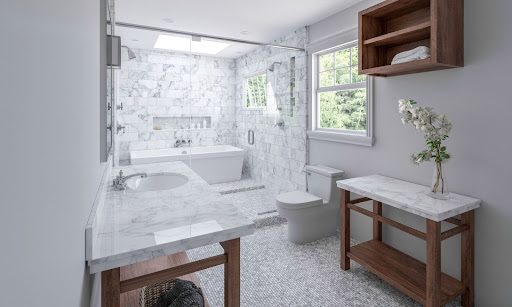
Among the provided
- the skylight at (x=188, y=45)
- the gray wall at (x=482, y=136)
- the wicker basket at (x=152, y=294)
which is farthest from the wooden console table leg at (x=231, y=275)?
the skylight at (x=188, y=45)

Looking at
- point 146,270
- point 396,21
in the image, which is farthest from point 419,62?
point 146,270

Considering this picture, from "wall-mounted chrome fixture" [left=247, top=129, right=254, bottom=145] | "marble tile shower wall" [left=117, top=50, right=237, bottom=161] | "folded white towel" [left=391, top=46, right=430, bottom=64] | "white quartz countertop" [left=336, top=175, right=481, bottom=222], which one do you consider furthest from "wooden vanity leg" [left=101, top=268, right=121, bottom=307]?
"wall-mounted chrome fixture" [left=247, top=129, right=254, bottom=145]

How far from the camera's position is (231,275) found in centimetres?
143

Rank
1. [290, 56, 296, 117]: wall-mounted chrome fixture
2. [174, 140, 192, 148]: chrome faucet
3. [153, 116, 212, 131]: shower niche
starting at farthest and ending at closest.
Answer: [174, 140, 192, 148]: chrome faucet < [153, 116, 212, 131]: shower niche < [290, 56, 296, 117]: wall-mounted chrome fixture

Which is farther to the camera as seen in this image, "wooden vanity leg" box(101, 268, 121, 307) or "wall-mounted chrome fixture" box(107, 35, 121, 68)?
"wall-mounted chrome fixture" box(107, 35, 121, 68)

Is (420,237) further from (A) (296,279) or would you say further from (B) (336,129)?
(B) (336,129)

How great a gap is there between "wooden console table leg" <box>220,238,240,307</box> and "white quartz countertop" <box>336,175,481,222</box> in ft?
4.51

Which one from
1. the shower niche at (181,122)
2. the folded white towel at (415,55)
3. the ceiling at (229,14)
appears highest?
the ceiling at (229,14)

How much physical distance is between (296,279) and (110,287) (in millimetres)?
1749

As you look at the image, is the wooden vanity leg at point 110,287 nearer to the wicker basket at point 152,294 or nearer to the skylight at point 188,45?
the wicker basket at point 152,294

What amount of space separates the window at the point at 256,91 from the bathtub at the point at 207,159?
110 cm

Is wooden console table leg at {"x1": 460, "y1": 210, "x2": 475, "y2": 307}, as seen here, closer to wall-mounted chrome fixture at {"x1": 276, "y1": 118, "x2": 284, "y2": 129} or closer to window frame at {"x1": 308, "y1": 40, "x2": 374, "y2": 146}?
window frame at {"x1": 308, "y1": 40, "x2": 374, "y2": 146}

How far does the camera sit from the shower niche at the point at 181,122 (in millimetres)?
6181

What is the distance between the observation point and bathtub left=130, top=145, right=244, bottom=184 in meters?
5.49
